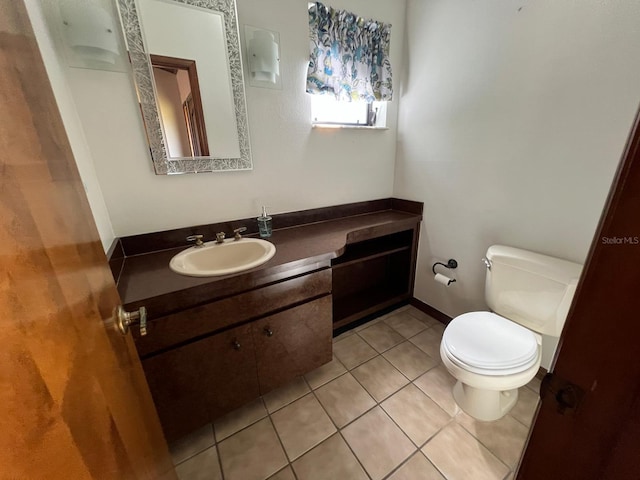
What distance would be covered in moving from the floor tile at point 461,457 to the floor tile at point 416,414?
39mm

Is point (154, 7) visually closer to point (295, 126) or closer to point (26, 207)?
point (295, 126)

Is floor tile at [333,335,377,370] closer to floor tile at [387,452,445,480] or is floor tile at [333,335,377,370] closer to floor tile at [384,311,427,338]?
floor tile at [384,311,427,338]

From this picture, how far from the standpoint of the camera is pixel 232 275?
1.08m

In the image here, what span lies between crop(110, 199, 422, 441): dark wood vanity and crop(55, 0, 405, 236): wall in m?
0.13

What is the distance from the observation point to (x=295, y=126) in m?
1.63

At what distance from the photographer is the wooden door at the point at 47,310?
270 mm

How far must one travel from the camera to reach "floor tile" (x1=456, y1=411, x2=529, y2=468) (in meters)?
1.16

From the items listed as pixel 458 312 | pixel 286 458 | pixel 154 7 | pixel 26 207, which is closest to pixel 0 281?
pixel 26 207

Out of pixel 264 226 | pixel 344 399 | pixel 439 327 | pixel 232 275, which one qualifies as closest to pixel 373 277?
pixel 439 327

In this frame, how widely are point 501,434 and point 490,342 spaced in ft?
1.54

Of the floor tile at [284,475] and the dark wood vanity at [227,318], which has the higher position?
the dark wood vanity at [227,318]

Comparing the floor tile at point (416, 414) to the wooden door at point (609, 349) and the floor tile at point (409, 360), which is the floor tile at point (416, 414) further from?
the wooden door at point (609, 349)

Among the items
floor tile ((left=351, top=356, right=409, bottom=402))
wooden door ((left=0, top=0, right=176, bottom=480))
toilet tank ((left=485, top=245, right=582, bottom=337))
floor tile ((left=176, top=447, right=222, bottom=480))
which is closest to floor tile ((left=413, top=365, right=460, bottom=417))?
floor tile ((left=351, top=356, right=409, bottom=402))

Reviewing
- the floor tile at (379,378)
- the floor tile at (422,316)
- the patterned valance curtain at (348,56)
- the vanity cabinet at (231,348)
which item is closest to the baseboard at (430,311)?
the floor tile at (422,316)
